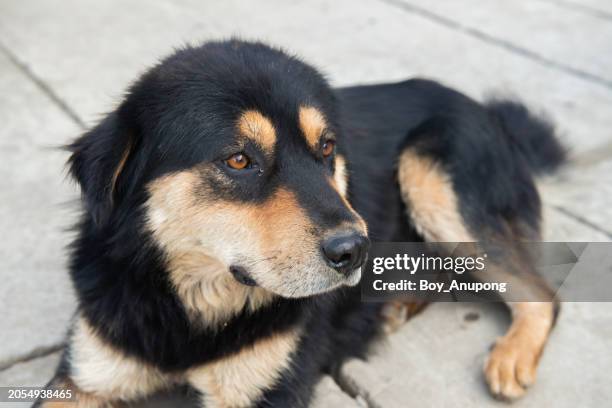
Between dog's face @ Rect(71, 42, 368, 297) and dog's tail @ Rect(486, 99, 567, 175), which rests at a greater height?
dog's face @ Rect(71, 42, 368, 297)

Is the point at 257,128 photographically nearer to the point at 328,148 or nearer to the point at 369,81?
the point at 328,148

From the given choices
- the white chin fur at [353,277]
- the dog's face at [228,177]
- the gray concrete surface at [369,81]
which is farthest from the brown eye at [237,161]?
the gray concrete surface at [369,81]

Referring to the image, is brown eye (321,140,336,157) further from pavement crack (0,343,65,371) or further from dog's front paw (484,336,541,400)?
pavement crack (0,343,65,371)

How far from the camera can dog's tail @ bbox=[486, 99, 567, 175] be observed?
14.6 ft

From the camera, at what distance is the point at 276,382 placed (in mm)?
2926

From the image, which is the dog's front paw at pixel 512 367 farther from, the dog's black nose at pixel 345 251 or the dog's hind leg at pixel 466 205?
the dog's black nose at pixel 345 251

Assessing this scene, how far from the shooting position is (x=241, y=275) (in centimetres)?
264

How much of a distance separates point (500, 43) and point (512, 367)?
4.35 meters

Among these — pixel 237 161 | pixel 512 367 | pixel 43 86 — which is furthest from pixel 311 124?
pixel 43 86

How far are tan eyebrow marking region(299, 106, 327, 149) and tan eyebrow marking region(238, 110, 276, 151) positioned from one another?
0.50 ft

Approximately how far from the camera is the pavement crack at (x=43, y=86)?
5.38 metres

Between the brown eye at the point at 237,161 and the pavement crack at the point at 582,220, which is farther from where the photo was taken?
the pavement crack at the point at 582,220

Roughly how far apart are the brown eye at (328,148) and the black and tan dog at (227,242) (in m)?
0.01

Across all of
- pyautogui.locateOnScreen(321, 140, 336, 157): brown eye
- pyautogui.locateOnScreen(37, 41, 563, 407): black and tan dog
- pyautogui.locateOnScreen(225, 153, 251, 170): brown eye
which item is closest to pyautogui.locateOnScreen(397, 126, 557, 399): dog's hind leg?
pyautogui.locateOnScreen(37, 41, 563, 407): black and tan dog
